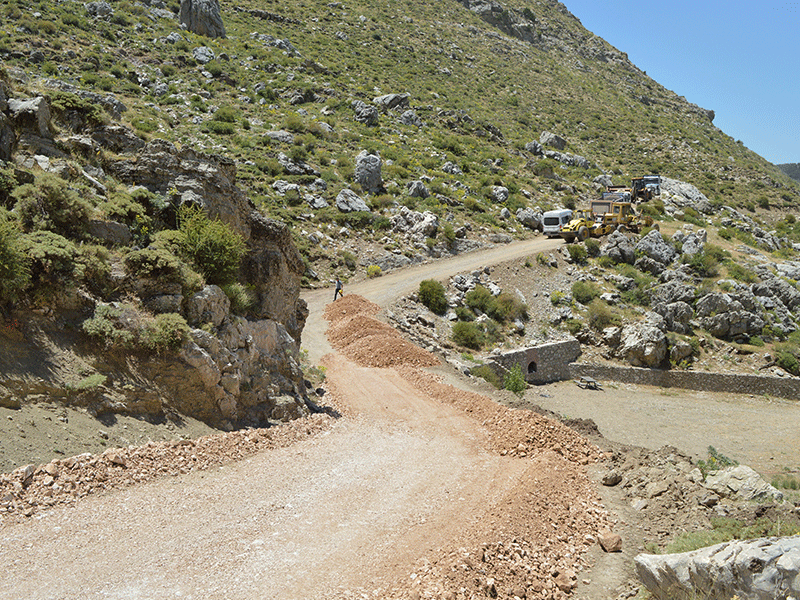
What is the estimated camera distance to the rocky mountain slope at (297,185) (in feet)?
28.2

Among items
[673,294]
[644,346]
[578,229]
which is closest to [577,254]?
[578,229]

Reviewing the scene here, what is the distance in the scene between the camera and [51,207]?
866cm

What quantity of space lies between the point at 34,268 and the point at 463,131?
5265 cm

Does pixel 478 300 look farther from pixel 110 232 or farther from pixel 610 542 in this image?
pixel 110 232

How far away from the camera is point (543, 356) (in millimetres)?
25312

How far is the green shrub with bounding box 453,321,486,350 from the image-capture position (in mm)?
24422

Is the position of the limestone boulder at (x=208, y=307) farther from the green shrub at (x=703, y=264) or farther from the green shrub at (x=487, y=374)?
the green shrub at (x=703, y=264)

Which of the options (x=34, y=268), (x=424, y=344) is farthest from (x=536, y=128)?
(x=34, y=268)

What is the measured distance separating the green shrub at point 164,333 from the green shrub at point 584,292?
84.7 feet

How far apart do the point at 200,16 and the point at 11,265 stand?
182 ft

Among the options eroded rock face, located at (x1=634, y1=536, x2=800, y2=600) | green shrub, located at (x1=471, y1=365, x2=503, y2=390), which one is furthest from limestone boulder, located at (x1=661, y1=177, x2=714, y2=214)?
A: eroded rock face, located at (x1=634, y1=536, x2=800, y2=600)

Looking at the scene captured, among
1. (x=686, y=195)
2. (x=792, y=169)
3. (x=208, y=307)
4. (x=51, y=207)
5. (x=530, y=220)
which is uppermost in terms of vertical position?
(x=792, y=169)

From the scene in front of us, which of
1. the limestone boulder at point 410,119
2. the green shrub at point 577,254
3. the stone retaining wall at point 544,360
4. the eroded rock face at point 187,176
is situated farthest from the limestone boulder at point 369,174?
the eroded rock face at point 187,176

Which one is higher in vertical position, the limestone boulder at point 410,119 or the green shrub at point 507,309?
the limestone boulder at point 410,119
